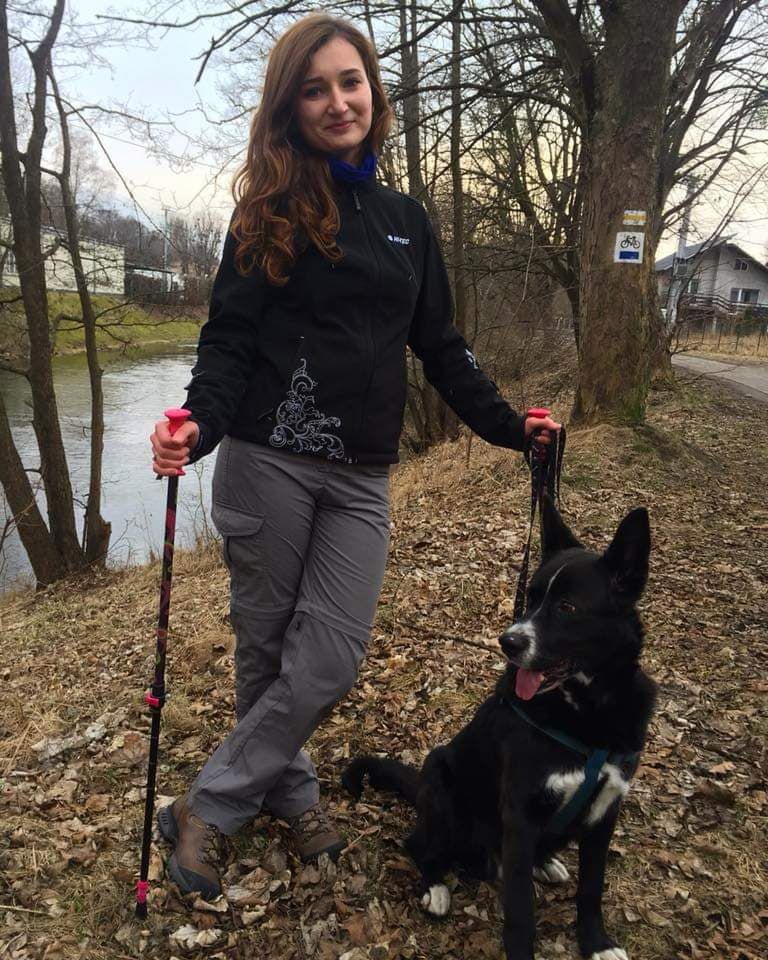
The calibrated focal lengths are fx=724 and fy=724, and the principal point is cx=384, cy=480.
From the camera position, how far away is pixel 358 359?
2393mm

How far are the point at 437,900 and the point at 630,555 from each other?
1443 millimetres

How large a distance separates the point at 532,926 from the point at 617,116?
765cm

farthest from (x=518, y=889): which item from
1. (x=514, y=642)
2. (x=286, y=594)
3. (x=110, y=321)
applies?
(x=110, y=321)

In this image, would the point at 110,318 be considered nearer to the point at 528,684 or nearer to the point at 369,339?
the point at 369,339

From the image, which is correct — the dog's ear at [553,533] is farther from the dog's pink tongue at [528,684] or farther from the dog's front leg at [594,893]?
the dog's front leg at [594,893]

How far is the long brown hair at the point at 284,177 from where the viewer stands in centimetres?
232

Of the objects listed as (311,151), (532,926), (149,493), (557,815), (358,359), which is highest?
(311,151)

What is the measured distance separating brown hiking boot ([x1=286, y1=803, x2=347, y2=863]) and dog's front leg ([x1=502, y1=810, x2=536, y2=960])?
75 cm

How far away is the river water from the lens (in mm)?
10844

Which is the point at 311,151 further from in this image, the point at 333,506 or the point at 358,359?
the point at 333,506

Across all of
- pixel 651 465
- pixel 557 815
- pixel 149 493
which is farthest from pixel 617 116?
pixel 149 493

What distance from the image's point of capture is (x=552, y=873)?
9.09 feet

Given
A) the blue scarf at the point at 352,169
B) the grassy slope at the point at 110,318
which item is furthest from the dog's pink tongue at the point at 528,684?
the grassy slope at the point at 110,318

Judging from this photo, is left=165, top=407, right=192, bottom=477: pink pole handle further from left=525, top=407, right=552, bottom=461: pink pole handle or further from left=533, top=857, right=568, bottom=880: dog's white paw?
left=533, top=857, right=568, bottom=880: dog's white paw
